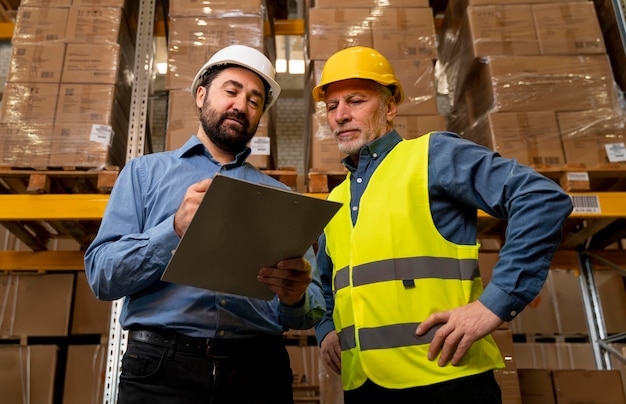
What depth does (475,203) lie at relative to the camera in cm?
185

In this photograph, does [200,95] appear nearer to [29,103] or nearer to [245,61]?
[245,61]

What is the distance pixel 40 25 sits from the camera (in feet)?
12.0

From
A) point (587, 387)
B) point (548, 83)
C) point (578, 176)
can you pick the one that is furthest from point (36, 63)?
point (587, 387)

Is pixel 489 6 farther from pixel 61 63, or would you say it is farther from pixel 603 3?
pixel 61 63

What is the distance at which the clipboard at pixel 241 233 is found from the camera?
139 cm

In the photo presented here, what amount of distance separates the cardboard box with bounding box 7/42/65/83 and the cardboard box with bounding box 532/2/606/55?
10.8 ft

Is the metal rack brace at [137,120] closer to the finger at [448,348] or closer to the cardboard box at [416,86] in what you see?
the cardboard box at [416,86]

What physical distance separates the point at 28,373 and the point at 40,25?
282cm

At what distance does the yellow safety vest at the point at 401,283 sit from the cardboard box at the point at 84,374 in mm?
3230

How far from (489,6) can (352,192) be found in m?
2.33

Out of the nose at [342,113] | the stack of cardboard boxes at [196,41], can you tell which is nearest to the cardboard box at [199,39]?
the stack of cardboard boxes at [196,41]

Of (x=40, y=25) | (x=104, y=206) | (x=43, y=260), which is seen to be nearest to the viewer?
(x=104, y=206)

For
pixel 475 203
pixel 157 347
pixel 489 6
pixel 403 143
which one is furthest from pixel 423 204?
pixel 489 6

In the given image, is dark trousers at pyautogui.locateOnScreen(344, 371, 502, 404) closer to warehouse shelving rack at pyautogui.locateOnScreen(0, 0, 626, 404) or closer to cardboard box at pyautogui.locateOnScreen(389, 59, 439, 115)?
warehouse shelving rack at pyautogui.locateOnScreen(0, 0, 626, 404)
